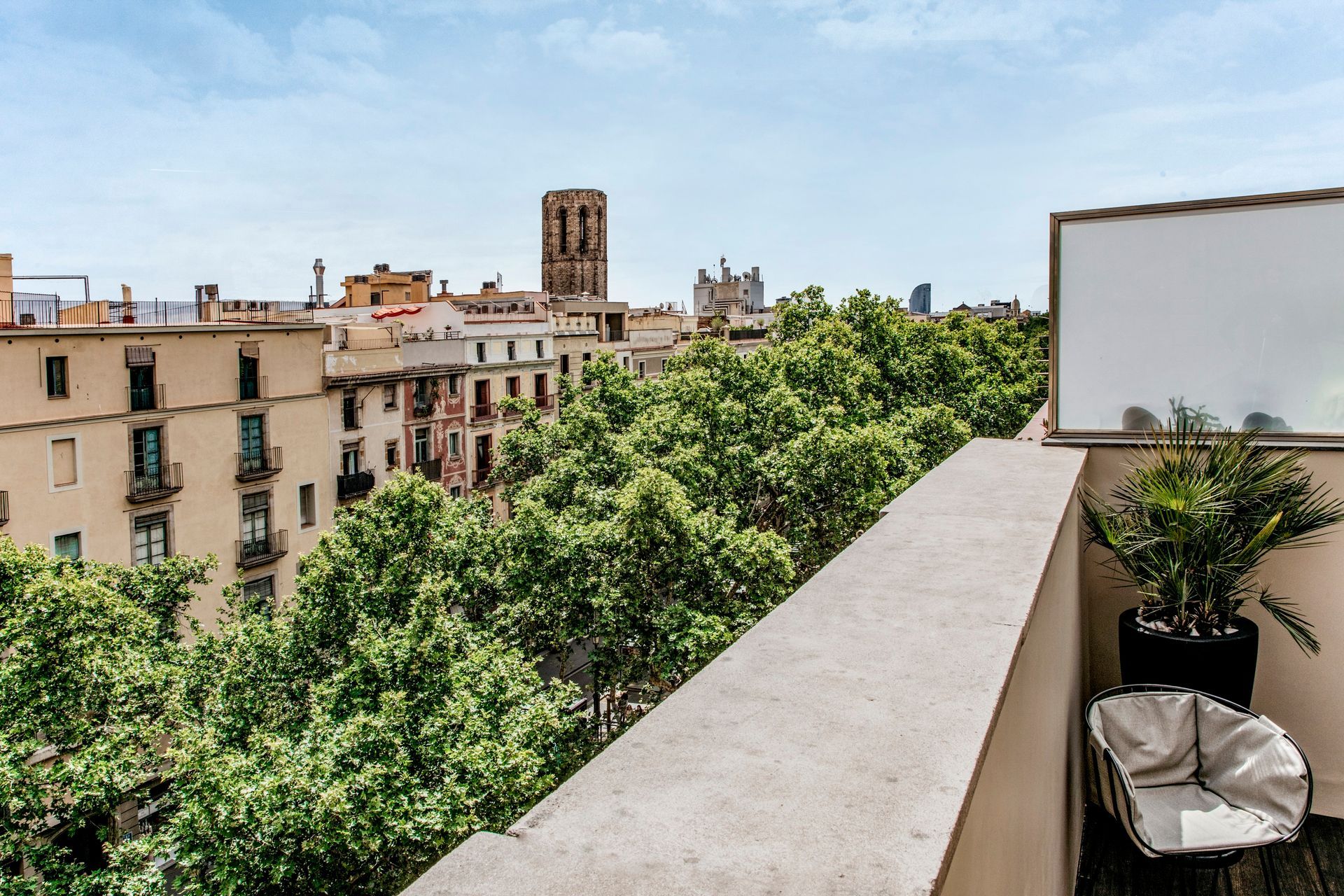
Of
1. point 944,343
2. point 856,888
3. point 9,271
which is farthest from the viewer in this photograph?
point 944,343

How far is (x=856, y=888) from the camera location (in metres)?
1.14

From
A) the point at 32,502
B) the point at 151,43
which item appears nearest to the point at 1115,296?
the point at 32,502

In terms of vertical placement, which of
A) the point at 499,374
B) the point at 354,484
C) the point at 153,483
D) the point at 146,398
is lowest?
the point at 354,484

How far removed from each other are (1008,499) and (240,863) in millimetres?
8415

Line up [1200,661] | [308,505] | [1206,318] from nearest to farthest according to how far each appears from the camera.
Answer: [1200,661] < [1206,318] < [308,505]

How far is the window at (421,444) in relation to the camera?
2850cm

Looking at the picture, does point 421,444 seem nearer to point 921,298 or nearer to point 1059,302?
point 1059,302

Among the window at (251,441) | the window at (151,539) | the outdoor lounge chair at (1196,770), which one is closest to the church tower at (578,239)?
A: the window at (251,441)

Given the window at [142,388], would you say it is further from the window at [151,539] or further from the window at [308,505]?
the window at [308,505]

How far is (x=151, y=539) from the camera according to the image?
20688 mm

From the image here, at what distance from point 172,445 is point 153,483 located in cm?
94

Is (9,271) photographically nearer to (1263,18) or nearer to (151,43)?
(151,43)

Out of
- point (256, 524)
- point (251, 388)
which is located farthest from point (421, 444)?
point (256, 524)

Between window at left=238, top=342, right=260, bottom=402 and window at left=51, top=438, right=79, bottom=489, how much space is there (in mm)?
4097
